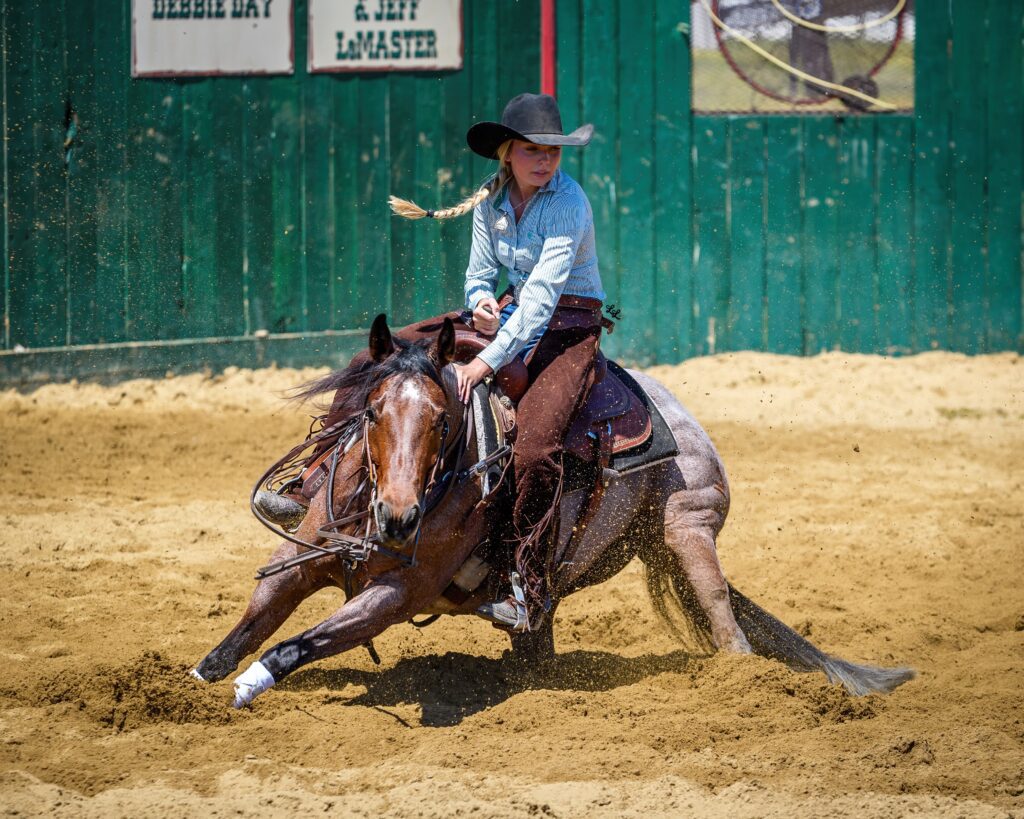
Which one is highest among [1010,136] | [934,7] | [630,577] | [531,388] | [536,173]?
[934,7]

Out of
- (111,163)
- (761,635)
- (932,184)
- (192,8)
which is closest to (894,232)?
(932,184)

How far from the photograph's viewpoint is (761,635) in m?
5.62

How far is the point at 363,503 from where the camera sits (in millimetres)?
4770

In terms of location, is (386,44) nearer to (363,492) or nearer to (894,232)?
(894,232)

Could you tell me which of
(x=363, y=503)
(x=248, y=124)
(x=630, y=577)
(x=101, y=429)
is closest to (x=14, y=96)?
(x=248, y=124)

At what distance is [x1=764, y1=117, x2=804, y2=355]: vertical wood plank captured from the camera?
11.4 meters

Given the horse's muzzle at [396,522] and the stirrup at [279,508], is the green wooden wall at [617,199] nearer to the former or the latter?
the stirrup at [279,508]

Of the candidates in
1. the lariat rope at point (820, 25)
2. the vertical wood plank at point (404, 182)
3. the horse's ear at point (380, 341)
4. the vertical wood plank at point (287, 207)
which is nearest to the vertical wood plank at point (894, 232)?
the lariat rope at point (820, 25)

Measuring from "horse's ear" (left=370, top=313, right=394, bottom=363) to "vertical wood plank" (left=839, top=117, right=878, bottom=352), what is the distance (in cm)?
758

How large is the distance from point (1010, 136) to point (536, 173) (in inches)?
304

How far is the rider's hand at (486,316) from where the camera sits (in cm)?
505

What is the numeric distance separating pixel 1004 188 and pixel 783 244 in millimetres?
1937

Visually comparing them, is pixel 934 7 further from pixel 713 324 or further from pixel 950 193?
pixel 713 324

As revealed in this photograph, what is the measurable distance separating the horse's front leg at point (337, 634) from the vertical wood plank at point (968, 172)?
26.4 ft
